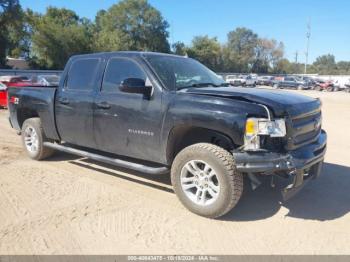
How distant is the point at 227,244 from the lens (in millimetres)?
3719

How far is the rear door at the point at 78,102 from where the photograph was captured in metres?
5.57

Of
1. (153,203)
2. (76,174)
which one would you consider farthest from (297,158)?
(76,174)

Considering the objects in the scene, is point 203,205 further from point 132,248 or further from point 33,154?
point 33,154

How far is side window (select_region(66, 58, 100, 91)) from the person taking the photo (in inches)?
223

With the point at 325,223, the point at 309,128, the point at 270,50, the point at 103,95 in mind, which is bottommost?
the point at 325,223

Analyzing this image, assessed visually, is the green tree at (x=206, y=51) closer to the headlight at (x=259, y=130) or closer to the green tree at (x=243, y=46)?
the green tree at (x=243, y=46)

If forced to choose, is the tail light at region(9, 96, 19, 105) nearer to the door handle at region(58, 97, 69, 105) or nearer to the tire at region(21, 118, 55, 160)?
the tire at region(21, 118, 55, 160)

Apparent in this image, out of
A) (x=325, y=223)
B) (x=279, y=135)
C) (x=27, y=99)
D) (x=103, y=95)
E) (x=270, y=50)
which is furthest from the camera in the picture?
(x=270, y=50)

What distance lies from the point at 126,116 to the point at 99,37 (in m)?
60.6

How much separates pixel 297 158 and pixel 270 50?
11155 cm

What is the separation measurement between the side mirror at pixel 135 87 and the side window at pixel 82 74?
1.12 meters

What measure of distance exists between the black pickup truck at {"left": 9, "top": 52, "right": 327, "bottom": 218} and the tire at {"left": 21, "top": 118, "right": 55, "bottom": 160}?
0.46 meters

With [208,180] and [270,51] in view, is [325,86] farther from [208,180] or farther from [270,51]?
[270,51]

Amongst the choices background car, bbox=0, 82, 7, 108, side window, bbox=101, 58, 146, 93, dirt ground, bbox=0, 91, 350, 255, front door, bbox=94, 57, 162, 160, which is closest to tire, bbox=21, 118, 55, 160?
dirt ground, bbox=0, 91, 350, 255
